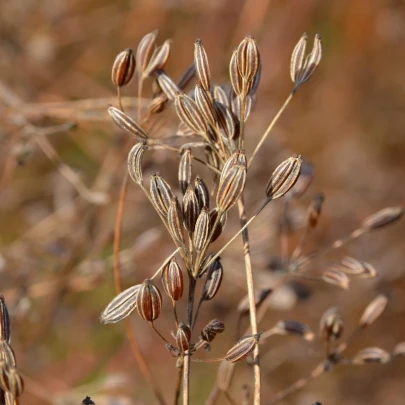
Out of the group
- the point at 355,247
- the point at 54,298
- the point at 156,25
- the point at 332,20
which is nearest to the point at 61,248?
the point at 54,298

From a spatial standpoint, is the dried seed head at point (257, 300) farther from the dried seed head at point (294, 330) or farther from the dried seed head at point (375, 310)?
the dried seed head at point (375, 310)

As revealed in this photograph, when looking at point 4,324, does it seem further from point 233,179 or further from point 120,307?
point 233,179

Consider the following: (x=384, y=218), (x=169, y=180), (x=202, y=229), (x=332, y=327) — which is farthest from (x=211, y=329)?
(x=169, y=180)

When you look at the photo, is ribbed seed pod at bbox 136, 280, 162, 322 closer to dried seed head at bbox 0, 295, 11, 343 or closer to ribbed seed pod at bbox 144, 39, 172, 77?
dried seed head at bbox 0, 295, 11, 343

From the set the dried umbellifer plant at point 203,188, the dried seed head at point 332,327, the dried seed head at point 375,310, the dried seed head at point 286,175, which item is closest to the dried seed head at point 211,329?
the dried umbellifer plant at point 203,188

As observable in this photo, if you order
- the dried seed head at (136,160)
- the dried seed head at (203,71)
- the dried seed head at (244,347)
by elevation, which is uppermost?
the dried seed head at (203,71)

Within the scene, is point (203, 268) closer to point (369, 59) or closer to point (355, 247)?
point (355, 247)
